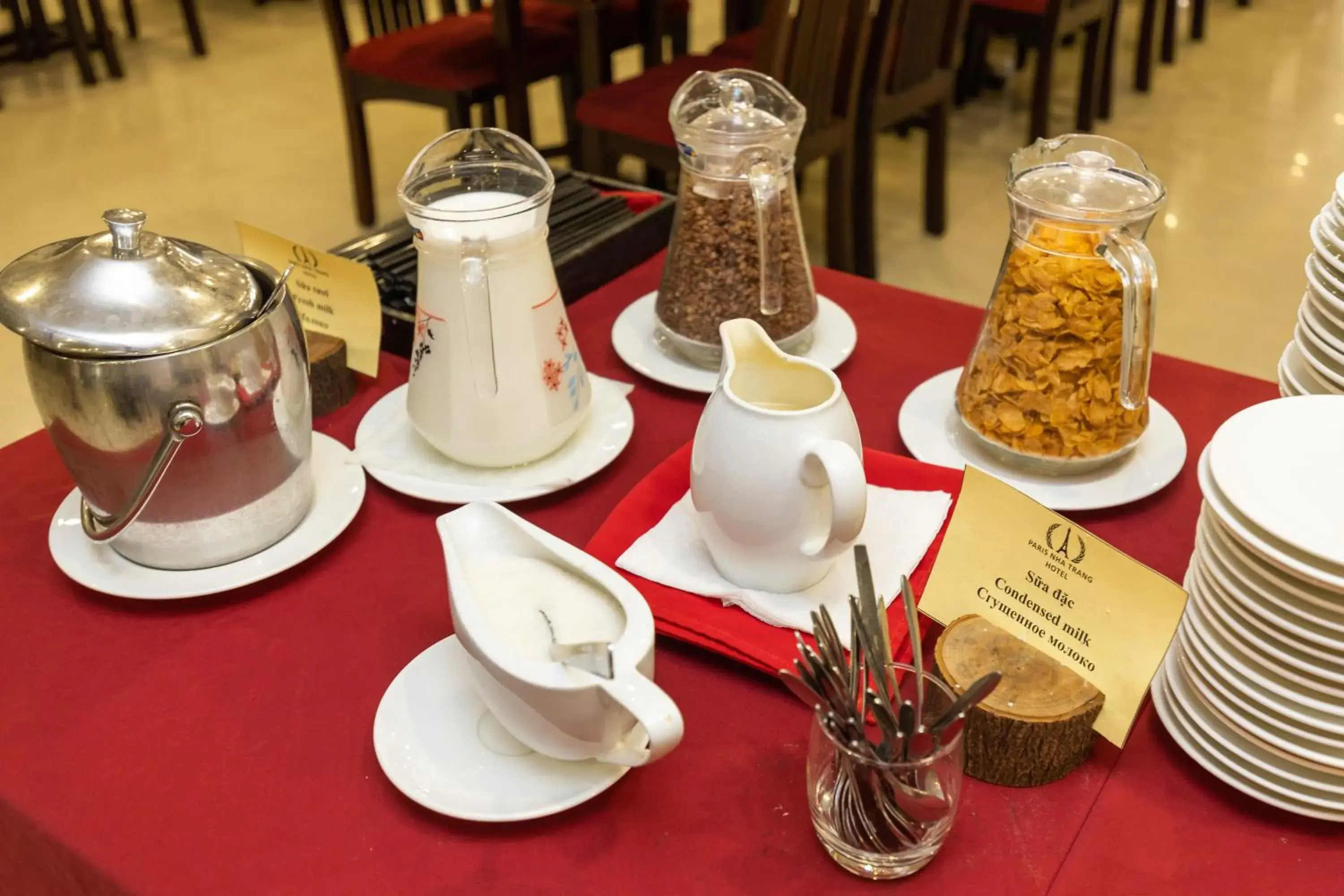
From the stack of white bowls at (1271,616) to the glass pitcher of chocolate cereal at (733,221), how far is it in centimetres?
41

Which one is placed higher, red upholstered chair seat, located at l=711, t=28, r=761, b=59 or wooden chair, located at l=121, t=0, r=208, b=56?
red upholstered chair seat, located at l=711, t=28, r=761, b=59

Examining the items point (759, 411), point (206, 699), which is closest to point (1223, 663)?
point (759, 411)

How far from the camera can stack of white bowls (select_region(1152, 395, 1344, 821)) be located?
606 millimetres

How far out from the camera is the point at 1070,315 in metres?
0.84

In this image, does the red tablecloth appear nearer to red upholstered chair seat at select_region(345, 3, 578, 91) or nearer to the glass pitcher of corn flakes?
the glass pitcher of corn flakes

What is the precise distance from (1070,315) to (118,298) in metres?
0.66

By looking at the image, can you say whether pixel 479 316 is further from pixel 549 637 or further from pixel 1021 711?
pixel 1021 711

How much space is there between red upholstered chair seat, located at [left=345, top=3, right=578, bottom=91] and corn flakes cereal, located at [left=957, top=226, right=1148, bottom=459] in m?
2.06

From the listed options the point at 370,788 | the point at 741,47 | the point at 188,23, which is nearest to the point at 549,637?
the point at 370,788

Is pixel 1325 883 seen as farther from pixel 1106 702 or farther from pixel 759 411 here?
pixel 759 411

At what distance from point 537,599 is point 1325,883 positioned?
1.55ft

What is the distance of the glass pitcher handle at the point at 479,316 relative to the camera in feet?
2.73

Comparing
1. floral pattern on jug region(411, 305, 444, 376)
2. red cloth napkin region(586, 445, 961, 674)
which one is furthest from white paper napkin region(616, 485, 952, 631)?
floral pattern on jug region(411, 305, 444, 376)

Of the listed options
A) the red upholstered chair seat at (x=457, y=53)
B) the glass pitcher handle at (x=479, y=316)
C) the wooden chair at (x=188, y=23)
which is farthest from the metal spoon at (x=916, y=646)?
the wooden chair at (x=188, y=23)
